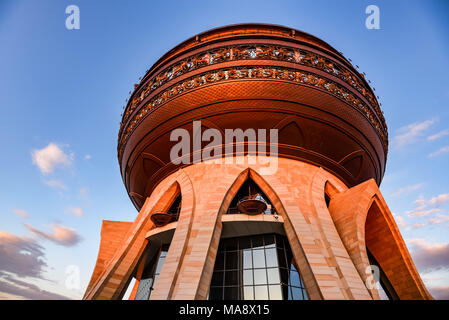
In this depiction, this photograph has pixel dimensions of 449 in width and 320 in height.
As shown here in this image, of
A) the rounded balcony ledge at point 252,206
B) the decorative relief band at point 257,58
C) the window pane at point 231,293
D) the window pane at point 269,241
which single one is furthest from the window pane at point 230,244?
the decorative relief band at point 257,58

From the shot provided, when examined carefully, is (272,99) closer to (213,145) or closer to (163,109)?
(213,145)

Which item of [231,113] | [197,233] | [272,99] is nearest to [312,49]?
[272,99]

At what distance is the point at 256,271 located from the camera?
40.7ft

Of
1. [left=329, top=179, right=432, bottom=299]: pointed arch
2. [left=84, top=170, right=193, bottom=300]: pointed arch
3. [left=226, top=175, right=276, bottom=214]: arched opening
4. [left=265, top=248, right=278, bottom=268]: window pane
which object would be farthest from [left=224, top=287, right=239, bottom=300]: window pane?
[left=329, top=179, right=432, bottom=299]: pointed arch

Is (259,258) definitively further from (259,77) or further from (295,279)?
(259,77)

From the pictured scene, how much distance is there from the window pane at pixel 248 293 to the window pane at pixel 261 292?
0.44ft

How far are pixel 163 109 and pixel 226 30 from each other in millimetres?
5904

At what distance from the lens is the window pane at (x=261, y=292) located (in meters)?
11.7

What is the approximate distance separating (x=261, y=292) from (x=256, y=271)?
879 mm

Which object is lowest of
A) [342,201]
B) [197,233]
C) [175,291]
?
[175,291]

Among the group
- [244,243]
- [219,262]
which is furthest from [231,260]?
[244,243]

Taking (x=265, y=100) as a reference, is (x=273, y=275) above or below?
below

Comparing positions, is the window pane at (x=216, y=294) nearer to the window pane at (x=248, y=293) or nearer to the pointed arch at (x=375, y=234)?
the window pane at (x=248, y=293)

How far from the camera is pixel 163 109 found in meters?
15.4
